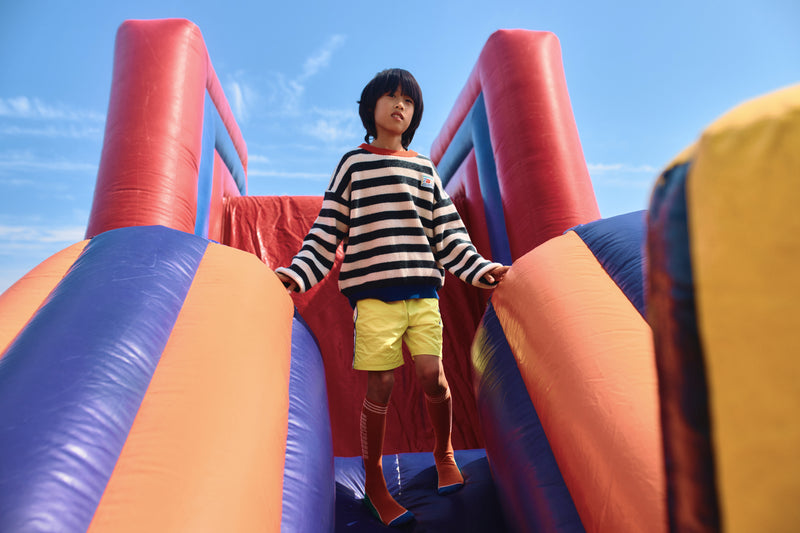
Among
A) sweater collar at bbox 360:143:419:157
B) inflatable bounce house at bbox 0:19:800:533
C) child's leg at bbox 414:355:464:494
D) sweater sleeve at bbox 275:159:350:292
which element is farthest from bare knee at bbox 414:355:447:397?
sweater collar at bbox 360:143:419:157

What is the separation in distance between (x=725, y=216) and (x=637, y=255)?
839 mm

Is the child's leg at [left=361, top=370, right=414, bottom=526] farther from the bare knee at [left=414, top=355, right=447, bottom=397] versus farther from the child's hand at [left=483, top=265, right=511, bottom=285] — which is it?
the child's hand at [left=483, top=265, right=511, bottom=285]

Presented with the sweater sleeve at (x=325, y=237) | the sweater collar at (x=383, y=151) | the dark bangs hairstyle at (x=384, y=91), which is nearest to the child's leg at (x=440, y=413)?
the sweater sleeve at (x=325, y=237)

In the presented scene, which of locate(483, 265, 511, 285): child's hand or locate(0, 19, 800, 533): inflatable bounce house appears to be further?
locate(483, 265, 511, 285): child's hand

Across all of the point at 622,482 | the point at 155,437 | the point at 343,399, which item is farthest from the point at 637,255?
the point at 343,399

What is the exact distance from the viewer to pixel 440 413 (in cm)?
147

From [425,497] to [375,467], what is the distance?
0.17 m

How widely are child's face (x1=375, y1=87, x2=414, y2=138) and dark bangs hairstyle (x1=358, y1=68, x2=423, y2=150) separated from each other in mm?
15

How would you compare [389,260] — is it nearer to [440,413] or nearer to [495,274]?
[495,274]

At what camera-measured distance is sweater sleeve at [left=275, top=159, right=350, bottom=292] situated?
4.78ft

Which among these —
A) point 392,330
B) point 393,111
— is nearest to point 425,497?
point 392,330

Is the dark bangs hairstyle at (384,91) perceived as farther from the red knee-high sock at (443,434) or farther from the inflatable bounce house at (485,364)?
the red knee-high sock at (443,434)

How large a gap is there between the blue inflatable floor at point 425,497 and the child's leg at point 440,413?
33 millimetres

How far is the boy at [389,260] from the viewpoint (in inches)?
55.2
